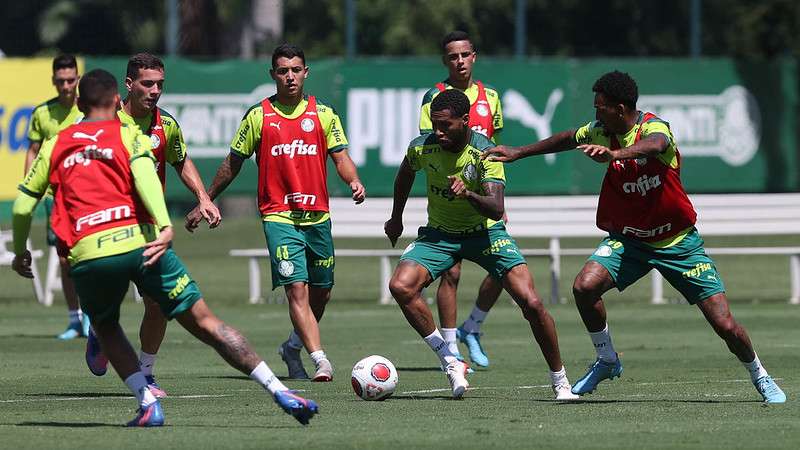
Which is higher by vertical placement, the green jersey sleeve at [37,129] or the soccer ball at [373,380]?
the green jersey sleeve at [37,129]

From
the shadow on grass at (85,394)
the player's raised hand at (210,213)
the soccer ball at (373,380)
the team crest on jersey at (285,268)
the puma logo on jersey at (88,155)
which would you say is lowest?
the shadow on grass at (85,394)

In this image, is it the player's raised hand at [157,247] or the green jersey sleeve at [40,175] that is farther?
the green jersey sleeve at [40,175]

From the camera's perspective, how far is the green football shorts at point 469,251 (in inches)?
459

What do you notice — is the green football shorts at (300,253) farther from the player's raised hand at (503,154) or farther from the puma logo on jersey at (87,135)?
the puma logo on jersey at (87,135)

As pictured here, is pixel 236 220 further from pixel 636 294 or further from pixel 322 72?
pixel 636 294

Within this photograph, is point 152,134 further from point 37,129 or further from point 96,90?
point 37,129

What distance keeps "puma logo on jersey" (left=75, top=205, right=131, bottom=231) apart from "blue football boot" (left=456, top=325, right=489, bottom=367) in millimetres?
5316

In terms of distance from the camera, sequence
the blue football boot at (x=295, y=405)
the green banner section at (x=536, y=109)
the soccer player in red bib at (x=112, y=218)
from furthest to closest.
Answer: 1. the green banner section at (x=536, y=109)
2. the soccer player in red bib at (x=112, y=218)
3. the blue football boot at (x=295, y=405)

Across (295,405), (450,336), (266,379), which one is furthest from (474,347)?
(295,405)

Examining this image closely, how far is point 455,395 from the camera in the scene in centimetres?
1141

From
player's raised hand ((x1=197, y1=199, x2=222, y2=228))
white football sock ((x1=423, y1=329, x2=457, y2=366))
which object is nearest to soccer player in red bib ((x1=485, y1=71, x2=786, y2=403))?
white football sock ((x1=423, y1=329, x2=457, y2=366))

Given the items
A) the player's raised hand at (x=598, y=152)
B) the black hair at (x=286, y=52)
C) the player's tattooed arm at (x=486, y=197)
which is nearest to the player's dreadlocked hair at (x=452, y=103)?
the player's tattooed arm at (x=486, y=197)

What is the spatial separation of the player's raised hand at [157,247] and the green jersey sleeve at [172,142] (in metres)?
3.13

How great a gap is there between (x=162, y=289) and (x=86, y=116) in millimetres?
1077
